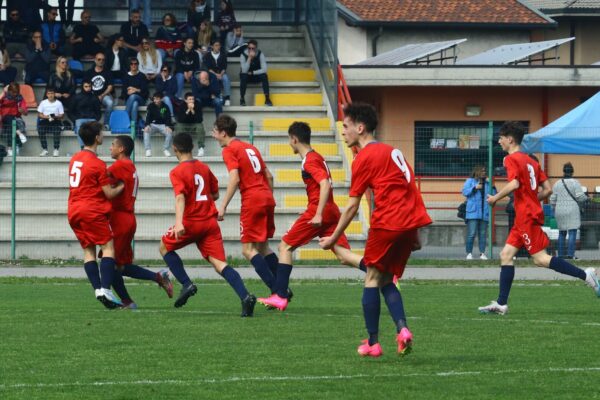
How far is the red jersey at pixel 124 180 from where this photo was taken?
1448 centimetres

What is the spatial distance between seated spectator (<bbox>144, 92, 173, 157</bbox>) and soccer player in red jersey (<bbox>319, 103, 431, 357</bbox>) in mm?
17702

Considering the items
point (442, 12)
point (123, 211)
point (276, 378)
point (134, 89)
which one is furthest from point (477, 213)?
point (276, 378)

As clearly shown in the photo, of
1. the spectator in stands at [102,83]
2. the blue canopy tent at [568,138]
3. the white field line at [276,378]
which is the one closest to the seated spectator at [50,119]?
the spectator in stands at [102,83]

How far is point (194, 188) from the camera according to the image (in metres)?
14.1

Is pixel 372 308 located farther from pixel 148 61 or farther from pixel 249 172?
pixel 148 61

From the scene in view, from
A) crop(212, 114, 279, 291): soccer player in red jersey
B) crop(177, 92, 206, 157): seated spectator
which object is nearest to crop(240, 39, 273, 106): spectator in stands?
crop(177, 92, 206, 157): seated spectator

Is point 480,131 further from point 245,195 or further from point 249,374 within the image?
point 249,374

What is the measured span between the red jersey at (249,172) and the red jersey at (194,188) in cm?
70

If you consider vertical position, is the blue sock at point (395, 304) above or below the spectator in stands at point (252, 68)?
below

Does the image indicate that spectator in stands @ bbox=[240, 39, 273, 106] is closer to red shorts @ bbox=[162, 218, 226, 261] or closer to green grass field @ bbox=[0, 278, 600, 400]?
green grass field @ bbox=[0, 278, 600, 400]

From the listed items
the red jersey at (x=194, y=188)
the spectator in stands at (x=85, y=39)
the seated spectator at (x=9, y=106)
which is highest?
the spectator in stands at (x=85, y=39)

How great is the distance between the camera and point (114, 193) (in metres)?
14.5

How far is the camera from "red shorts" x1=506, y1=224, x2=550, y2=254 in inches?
573

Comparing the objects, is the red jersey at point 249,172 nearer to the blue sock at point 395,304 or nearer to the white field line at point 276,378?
the blue sock at point 395,304
